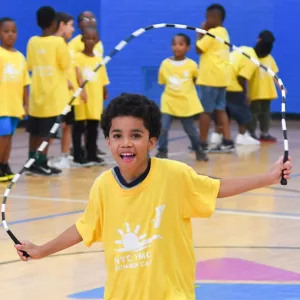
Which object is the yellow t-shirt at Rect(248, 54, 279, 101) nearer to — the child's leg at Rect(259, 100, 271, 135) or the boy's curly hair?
the child's leg at Rect(259, 100, 271, 135)

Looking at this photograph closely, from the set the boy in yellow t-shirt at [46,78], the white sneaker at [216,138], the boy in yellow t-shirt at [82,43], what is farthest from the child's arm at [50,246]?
the white sneaker at [216,138]

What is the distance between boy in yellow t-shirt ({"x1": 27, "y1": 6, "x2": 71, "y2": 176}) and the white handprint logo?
694 cm

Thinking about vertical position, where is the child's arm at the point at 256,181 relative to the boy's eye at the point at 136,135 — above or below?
below

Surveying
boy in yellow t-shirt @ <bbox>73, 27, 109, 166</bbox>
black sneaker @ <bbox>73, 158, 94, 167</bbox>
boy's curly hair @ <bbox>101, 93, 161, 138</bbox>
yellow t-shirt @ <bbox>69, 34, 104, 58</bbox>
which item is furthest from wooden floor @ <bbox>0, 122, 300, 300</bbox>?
boy's curly hair @ <bbox>101, 93, 161, 138</bbox>

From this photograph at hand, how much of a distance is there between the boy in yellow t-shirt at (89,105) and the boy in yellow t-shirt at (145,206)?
7314 millimetres

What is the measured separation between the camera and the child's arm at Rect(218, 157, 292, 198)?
3531 millimetres

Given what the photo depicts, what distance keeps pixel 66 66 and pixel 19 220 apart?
3056 millimetres

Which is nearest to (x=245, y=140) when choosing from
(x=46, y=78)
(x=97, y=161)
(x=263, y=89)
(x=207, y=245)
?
(x=263, y=89)

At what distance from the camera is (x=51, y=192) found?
941 centimetres

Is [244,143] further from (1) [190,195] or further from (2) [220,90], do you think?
(1) [190,195]

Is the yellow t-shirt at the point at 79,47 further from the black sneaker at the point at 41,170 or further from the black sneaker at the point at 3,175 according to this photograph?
the black sneaker at the point at 3,175

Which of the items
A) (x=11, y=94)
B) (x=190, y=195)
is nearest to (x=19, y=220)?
(x=11, y=94)

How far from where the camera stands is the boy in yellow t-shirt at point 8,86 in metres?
9.82

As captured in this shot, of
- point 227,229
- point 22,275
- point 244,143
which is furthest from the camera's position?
point 244,143
